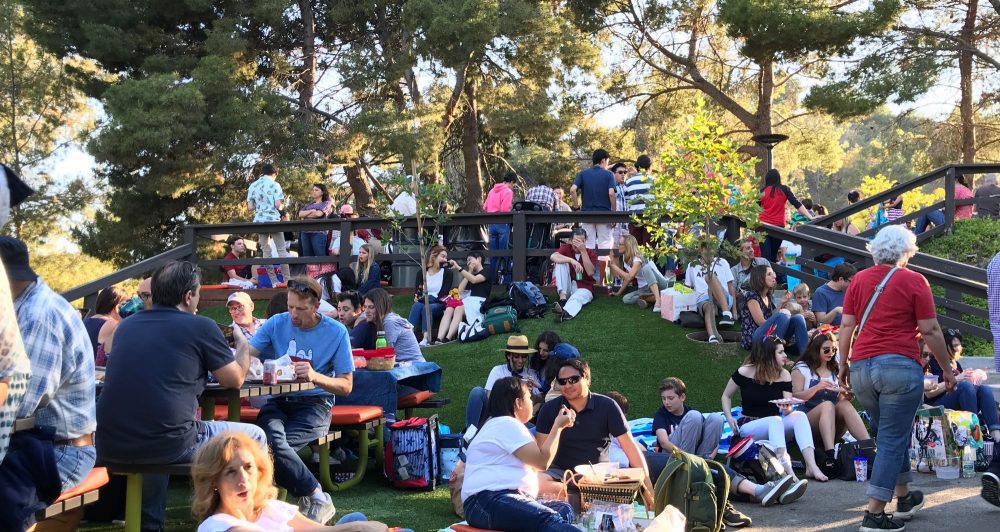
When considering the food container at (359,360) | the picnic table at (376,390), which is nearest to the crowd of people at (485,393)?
the picnic table at (376,390)

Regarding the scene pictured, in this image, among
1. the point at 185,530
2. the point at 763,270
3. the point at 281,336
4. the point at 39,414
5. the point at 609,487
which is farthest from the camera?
the point at 763,270

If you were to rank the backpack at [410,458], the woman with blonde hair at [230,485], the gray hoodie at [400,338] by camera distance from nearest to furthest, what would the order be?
the woman with blonde hair at [230,485]
the backpack at [410,458]
the gray hoodie at [400,338]

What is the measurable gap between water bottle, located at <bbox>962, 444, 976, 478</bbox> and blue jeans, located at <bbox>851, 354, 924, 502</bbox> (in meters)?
2.27

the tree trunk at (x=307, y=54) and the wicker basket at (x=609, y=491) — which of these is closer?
the wicker basket at (x=609, y=491)

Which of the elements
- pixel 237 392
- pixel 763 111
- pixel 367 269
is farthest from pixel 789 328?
pixel 763 111

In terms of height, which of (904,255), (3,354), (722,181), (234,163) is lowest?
(3,354)

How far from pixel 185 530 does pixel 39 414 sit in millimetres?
2124

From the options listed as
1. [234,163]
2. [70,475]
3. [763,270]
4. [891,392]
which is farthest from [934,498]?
[234,163]

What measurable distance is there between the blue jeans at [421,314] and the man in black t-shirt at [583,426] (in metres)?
6.28

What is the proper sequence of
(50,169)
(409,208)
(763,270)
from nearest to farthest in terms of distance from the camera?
(763,270)
(409,208)
(50,169)

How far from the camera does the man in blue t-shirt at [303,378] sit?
6.08 meters

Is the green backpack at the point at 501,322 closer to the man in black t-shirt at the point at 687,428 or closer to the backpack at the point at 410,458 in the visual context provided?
the man in black t-shirt at the point at 687,428

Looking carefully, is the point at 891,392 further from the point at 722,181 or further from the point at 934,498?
the point at 722,181

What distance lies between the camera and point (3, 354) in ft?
11.6
